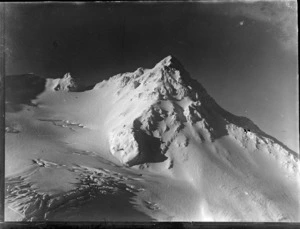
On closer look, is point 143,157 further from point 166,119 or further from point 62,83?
point 62,83

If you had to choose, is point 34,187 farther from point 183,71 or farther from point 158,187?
point 183,71

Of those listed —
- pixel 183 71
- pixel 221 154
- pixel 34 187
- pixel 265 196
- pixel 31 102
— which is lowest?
pixel 265 196

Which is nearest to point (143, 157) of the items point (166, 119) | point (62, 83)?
point (166, 119)

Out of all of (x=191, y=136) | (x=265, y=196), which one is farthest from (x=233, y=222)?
(x=191, y=136)

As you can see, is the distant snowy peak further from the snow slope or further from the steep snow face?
the steep snow face

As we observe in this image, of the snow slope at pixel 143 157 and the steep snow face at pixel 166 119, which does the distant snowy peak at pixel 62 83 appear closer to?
the snow slope at pixel 143 157

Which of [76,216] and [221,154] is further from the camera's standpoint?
[221,154]

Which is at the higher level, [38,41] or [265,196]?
[38,41]

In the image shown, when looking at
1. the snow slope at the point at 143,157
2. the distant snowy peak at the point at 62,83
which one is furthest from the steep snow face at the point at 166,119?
the distant snowy peak at the point at 62,83

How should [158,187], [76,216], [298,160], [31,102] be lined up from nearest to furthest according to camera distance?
[76,216] < [158,187] < [298,160] < [31,102]
